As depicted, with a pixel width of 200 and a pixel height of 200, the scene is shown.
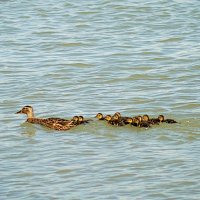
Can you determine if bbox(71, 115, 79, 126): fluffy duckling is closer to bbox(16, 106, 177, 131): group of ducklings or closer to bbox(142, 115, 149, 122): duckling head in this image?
bbox(16, 106, 177, 131): group of ducklings

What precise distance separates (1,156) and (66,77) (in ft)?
13.1

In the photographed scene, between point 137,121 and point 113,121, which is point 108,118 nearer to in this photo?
point 113,121

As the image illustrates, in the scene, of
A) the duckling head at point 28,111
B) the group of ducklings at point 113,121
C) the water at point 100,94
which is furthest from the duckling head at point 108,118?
the duckling head at point 28,111

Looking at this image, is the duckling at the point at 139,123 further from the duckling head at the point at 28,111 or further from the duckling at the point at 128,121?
the duckling head at the point at 28,111

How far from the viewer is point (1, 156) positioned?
1077 centimetres

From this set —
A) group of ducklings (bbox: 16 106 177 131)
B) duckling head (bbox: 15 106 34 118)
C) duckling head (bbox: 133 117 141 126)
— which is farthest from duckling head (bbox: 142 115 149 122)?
duckling head (bbox: 15 106 34 118)

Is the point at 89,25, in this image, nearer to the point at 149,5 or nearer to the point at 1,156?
the point at 149,5

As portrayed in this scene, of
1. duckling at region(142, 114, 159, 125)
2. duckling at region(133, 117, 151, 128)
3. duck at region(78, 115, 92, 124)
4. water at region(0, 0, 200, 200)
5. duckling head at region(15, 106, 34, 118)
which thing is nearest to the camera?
water at region(0, 0, 200, 200)

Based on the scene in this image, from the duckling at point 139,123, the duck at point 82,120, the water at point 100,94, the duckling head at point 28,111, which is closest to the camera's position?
the water at point 100,94

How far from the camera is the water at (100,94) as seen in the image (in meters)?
9.82

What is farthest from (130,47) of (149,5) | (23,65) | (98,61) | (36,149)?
(36,149)

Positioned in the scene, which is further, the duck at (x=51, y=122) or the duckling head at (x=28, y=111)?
the duckling head at (x=28, y=111)

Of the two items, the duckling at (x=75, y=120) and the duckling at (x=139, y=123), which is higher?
the duckling at (x=75, y=120)

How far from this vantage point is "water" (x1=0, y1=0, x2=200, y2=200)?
982cm
